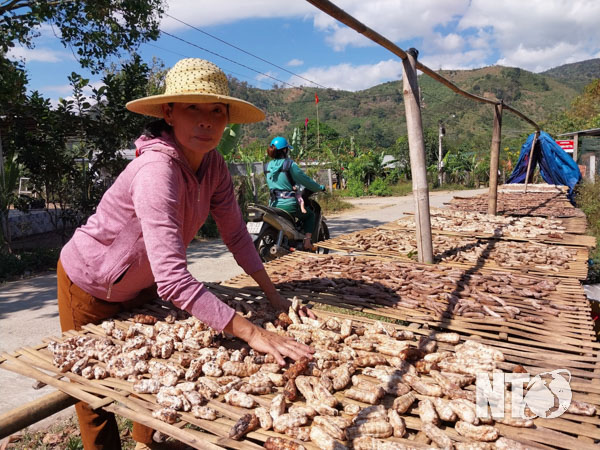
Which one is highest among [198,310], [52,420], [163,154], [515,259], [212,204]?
[163,154]

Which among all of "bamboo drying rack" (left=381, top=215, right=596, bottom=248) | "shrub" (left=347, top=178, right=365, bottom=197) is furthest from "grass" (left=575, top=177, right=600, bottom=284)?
"shrub" (left=347, top=178, right=365, bottom=197)

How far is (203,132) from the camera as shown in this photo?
5.75 feet

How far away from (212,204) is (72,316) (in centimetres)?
82

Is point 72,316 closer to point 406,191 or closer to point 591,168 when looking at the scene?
point 591,168

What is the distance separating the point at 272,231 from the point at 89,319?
3.83 metres

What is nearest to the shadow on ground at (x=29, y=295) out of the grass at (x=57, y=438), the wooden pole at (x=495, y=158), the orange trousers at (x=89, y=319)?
the grass at (x=57, y=438)

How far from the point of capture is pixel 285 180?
19.1 feet

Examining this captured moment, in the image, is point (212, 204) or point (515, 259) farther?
point (515, 259)

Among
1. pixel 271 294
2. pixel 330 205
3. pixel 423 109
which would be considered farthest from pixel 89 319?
pixel 423 109

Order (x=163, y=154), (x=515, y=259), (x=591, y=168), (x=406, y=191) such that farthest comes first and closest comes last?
1. (x=406, y=191)
2. (x=591, y=168)
3. (x=515, y=259)
4. (x=163, y=154)

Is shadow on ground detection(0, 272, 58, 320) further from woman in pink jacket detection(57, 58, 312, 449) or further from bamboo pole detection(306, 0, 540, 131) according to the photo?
bamboo pole detection(306, 0, 540, 131)

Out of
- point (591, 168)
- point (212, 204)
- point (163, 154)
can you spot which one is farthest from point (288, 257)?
point (591, 168)

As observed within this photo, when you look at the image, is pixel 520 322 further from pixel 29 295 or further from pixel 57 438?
pixel 29 295

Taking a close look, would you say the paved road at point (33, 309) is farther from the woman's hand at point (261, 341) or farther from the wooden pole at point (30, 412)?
the woman's hand at point (261, 341)
